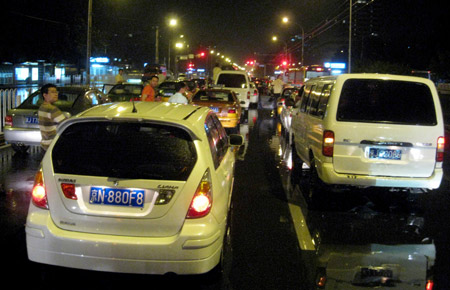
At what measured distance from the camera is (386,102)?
712 centimetres

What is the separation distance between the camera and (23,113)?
10.6m

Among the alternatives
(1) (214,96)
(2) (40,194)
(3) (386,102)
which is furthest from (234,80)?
(2) (40,194)

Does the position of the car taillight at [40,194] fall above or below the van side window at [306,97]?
below

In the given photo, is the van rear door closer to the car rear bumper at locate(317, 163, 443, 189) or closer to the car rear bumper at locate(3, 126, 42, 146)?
the car rear bumper at locate(317, 163, 443, 189)

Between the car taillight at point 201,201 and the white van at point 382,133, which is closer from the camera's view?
the car taillight at point 201,201

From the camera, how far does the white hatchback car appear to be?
398cm

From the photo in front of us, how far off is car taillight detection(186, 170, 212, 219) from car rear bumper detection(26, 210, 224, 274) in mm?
86

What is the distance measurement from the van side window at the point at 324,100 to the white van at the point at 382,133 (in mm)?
157

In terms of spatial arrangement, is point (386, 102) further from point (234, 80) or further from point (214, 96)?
point (234, 80)

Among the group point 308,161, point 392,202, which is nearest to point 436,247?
point 392,202

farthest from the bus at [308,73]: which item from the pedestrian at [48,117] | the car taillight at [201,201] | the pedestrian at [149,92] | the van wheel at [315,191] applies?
the car taillight at [201,201]

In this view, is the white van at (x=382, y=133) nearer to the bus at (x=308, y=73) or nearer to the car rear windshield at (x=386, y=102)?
the car rear windshield at (x=386, y=102)

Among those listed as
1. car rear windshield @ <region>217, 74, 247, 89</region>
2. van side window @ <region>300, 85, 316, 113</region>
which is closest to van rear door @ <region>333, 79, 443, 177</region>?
van side window @ <region>300, 85, 316, 113</region>

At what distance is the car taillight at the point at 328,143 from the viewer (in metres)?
6.98
